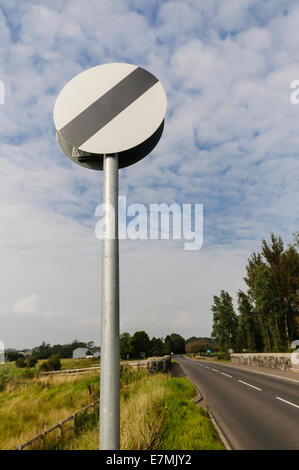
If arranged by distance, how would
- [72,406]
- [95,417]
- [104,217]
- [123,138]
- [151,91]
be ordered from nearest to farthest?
[104,217]
[123,138]
[151,91]
[95,417]
[72,406]

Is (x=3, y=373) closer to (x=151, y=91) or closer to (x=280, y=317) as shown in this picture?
(x=151, y=91)

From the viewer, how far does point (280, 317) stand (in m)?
36.2

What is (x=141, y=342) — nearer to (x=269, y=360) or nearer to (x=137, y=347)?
(x=137, y=347)

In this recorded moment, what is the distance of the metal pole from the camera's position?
1728mm

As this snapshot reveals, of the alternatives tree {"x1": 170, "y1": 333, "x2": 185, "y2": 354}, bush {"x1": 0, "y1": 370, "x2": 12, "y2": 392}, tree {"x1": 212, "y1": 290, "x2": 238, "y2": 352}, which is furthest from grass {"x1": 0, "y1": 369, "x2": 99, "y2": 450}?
tree {"x1": 170, "y1": 333, "x2": 185, "y2": 354}

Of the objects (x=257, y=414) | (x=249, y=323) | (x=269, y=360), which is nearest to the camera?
(x=257, y=414)

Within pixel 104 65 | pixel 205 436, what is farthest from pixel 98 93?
pixel 205 436

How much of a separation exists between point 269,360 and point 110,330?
1092 inches

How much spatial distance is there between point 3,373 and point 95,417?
15.8 m

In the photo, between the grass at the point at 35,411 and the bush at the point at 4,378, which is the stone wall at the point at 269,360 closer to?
the grass at the point at 35,411

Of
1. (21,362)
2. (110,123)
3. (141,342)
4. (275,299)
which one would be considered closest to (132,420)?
(110,123)

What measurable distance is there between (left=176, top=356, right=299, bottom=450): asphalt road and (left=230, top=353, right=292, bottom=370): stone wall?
25.2 feet

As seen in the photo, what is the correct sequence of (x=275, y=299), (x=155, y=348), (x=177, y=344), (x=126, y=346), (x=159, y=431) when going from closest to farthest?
(x=159, y=431) < (x=275, y=299) < (x=126, y=346) < (x=155, y=348) < (x=177, y=344)

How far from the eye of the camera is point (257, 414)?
9320mm
